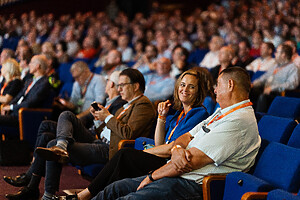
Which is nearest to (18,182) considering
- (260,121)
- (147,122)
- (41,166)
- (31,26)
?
(41,166)

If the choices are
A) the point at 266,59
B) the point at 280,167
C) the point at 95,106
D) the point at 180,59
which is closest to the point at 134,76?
the point at 95,106

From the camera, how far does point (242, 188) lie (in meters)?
2.06

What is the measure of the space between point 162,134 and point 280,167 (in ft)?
3.08

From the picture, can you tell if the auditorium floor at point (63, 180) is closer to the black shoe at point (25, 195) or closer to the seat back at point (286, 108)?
the black shoe at point (25, 195)

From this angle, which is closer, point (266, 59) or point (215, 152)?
point (215, 152)

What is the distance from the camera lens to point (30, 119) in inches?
187

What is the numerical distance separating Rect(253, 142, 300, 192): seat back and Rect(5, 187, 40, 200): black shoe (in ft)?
5.49

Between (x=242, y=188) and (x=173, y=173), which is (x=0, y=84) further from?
(x=242, y=188)

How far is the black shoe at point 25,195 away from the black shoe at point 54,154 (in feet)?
1.15

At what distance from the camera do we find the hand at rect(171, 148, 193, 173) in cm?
225

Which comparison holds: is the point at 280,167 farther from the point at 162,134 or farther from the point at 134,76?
the point at 134,76

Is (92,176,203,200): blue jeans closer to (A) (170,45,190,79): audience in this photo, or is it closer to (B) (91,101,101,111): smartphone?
(B) (91,101,101,111): smartphone

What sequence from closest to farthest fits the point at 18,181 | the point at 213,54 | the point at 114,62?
the point at 18,181 → the point at 114,62 → the point at 213,54

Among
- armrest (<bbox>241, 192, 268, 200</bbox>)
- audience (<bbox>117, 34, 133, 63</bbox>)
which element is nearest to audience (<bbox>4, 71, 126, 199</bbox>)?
armrest (<bbox>241, 192, 268, 200</bbox>)
